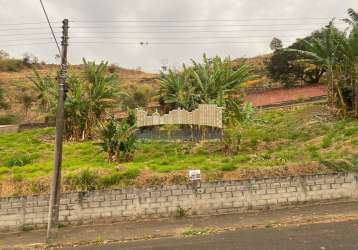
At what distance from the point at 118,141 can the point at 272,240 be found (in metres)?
8.40

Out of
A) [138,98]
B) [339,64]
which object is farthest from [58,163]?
[138,98]

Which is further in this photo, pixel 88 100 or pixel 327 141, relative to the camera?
pixel 88 100

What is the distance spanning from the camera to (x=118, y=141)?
54.9 feet

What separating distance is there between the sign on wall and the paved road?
7.64m

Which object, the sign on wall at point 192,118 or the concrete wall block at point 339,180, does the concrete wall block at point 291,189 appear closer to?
the concrete wall block at point 339,180

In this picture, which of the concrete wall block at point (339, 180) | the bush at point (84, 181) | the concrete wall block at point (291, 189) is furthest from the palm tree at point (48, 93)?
the concrete wall block at point (339, 180)

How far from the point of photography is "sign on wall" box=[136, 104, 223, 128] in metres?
18.4

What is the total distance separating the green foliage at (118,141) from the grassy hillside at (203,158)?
1.63 feet

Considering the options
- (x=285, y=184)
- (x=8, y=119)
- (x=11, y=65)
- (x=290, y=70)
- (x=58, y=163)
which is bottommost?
(x=285, y=184)

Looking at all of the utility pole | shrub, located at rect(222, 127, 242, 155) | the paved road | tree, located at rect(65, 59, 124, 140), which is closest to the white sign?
the paved road

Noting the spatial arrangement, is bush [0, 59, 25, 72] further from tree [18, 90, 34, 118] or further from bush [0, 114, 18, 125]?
bush [0, 114, 18, 125]

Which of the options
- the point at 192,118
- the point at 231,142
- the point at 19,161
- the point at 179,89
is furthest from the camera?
the point at 179,89

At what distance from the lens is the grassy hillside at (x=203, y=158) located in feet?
45.7

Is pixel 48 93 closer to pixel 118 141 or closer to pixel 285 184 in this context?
pixel 118 141
